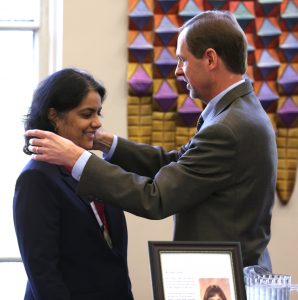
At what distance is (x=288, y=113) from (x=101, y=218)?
4.66 ft

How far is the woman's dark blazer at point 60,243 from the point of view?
6.25 feet

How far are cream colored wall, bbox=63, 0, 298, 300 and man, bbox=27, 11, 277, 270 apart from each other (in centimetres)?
115

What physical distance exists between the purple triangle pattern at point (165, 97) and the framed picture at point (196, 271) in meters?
1.77

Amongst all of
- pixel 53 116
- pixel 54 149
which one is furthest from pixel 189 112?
pixel 54 149

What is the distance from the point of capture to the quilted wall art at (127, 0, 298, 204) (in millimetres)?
3162

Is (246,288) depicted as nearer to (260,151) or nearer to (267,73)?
(260,151)

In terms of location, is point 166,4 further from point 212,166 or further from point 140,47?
point 212,166

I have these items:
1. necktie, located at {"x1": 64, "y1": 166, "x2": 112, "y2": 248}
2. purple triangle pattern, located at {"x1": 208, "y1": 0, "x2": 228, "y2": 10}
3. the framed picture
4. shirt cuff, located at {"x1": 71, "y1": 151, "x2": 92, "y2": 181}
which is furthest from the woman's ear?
purple triangle pattern, located at {"x1": 208, "y1": 0, "x2": 228, "y2": 10}

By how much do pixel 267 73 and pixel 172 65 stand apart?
0.45 metres

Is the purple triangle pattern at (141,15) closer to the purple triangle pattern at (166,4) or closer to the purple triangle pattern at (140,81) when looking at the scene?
the purple triangle pattern at (166,4)

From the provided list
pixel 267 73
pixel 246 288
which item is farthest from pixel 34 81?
pixel 246 288

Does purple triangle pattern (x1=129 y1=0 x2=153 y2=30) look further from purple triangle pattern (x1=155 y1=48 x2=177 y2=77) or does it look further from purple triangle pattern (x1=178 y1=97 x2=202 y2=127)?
purple triangle pattern (x1=178 y1=97 x2=202 y2=127)

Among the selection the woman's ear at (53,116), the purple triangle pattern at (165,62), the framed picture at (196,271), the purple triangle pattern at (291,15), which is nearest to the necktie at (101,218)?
the woman's ear at (53,116)

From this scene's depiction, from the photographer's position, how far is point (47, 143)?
179 cm
